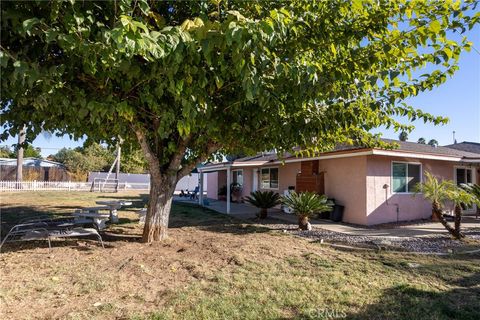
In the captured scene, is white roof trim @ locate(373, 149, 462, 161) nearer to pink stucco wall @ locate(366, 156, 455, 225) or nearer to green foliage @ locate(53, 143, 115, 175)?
pink stucco wall @ locate(366, 156, 455, 225)

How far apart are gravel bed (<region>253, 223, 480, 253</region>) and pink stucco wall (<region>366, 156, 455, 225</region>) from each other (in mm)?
2239

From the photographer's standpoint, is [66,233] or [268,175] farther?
[268,175]

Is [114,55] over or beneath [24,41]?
beneath

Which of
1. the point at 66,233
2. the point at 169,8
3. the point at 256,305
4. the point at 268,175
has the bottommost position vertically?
the point at 256,305

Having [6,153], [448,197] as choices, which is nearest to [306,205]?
[448,197]

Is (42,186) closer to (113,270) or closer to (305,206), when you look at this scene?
(305,206)

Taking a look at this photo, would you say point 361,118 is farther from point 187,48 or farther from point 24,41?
point 24,41

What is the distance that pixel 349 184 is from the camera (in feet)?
41.0

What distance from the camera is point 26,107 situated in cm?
610

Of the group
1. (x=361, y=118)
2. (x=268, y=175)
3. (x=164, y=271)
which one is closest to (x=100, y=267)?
(x=164, y=271)

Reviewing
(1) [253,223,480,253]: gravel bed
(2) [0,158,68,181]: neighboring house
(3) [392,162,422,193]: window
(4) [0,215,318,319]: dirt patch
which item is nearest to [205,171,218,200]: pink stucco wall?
(3) [392,162,422,193]: window

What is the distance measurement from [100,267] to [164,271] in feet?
3.82

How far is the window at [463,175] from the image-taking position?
15.1m

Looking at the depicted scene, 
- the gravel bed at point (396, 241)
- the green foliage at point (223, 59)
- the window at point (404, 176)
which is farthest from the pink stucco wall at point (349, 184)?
the green foliage at point (223, 59)
